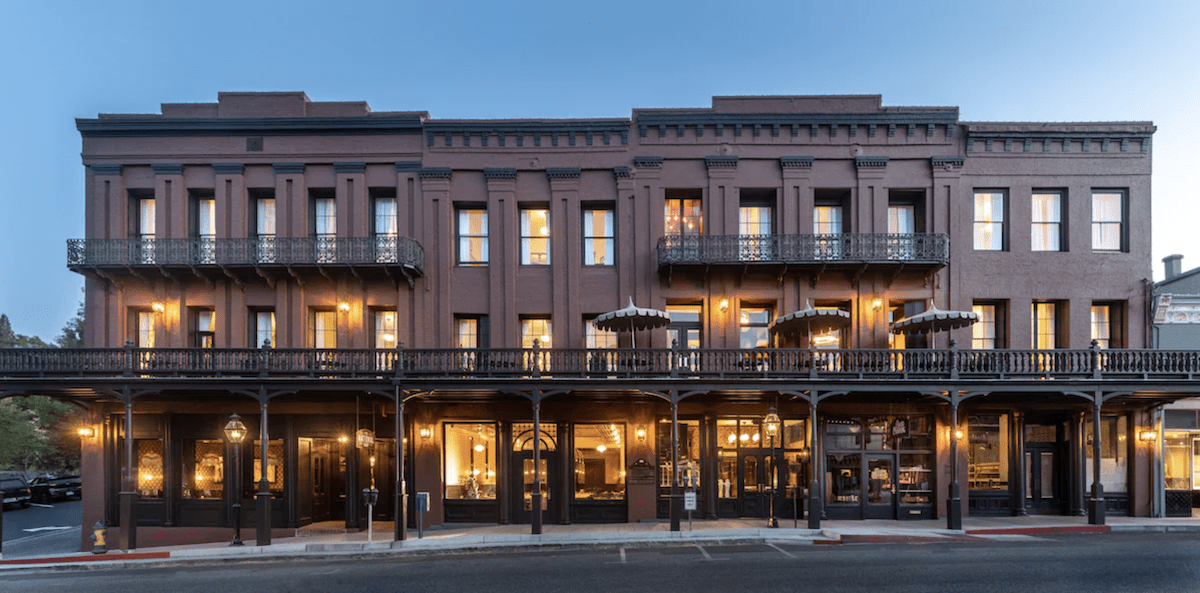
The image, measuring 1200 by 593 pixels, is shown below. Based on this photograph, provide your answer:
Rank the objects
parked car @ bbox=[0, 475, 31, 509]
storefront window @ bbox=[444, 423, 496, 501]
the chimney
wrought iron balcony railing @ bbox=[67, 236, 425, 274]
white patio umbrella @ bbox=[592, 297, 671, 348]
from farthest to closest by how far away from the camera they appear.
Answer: parked car @ bbox=[0, 475, 31, 509] → the chimney → storefront window @ bbox=[444, 423, 496, 501] → wrought iron balcony railing @ bbox=[67, 236, 425, 274] → white patio umbrella @ bbox=[592, 297, 671, 348]

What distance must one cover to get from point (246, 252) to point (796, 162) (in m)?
17.7

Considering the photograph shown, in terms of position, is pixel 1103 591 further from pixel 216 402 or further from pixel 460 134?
pixel 216 402

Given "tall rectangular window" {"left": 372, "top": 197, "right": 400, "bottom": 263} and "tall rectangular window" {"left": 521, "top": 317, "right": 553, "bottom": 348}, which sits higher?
"tall rectangular window" {"left": 372, "top": 197, "right": 400, "bottom": 263}

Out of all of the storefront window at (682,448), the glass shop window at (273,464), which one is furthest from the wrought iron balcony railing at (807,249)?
the glass shop window at (273,464)

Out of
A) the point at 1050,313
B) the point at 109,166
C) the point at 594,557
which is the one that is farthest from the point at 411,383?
the point at 1050,313

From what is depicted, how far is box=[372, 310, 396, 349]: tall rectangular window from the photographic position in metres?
23.1

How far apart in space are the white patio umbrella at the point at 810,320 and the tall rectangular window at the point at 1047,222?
24.2 feet

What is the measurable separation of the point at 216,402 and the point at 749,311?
16999 millimetres

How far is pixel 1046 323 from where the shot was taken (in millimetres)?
23078

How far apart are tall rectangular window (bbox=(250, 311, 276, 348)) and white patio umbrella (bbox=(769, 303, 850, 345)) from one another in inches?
635

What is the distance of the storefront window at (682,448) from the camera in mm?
21953

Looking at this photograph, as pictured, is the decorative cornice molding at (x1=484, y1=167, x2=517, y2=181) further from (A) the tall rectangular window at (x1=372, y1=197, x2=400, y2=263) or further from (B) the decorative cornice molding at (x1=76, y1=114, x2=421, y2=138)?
(A) the tall rectangular window at (x1=372, y1=197, x2=400, y2=263)

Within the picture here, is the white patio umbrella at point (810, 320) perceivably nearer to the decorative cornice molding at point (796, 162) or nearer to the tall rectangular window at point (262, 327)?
the decorative cornice molding at point (796, 162)

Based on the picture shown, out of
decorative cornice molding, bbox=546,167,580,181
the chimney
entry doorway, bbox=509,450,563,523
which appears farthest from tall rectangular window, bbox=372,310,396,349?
the chimney
